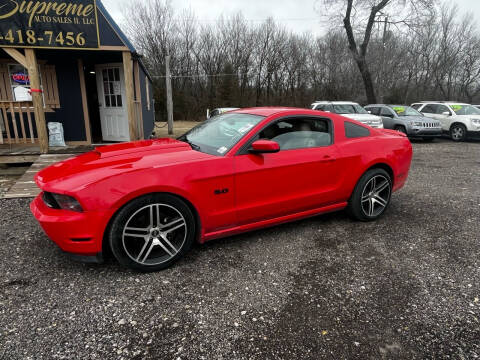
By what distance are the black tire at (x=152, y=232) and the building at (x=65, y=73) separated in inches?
213

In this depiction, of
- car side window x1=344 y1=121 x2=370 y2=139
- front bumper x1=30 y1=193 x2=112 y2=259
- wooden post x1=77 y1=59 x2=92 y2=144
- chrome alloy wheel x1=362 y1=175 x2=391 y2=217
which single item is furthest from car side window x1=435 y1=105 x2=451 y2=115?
front bumper x1=30 y1=193 x2=112 y2=259

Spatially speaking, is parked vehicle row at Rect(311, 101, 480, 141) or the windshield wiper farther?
parked vehicle row at Rect(311, 101, 480, 141)

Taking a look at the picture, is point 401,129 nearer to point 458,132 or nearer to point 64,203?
point 458,132

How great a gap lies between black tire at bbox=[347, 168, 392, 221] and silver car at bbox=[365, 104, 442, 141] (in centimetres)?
965

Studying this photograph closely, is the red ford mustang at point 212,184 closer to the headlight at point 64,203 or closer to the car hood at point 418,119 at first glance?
the headlight at point 64,203

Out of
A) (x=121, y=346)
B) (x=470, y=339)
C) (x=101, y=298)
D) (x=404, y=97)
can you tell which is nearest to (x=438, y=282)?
(x=470, y=339)

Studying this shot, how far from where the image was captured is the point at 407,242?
11.7ft

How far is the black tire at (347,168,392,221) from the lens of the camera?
12.9ft

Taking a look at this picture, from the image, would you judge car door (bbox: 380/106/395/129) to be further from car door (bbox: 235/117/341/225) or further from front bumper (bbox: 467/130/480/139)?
car door (bbox: 235/117/341/225)

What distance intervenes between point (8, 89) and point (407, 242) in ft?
33.6

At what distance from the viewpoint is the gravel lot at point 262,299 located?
204cm

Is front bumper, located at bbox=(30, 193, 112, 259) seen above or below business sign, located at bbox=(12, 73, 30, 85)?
below

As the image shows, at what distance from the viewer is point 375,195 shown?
413 centimetres

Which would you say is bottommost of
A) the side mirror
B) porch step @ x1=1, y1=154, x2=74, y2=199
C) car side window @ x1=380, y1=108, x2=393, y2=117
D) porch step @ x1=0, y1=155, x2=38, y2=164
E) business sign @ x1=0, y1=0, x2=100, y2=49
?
porch step @ x1=1, y1=154, x2=74, y2=199
